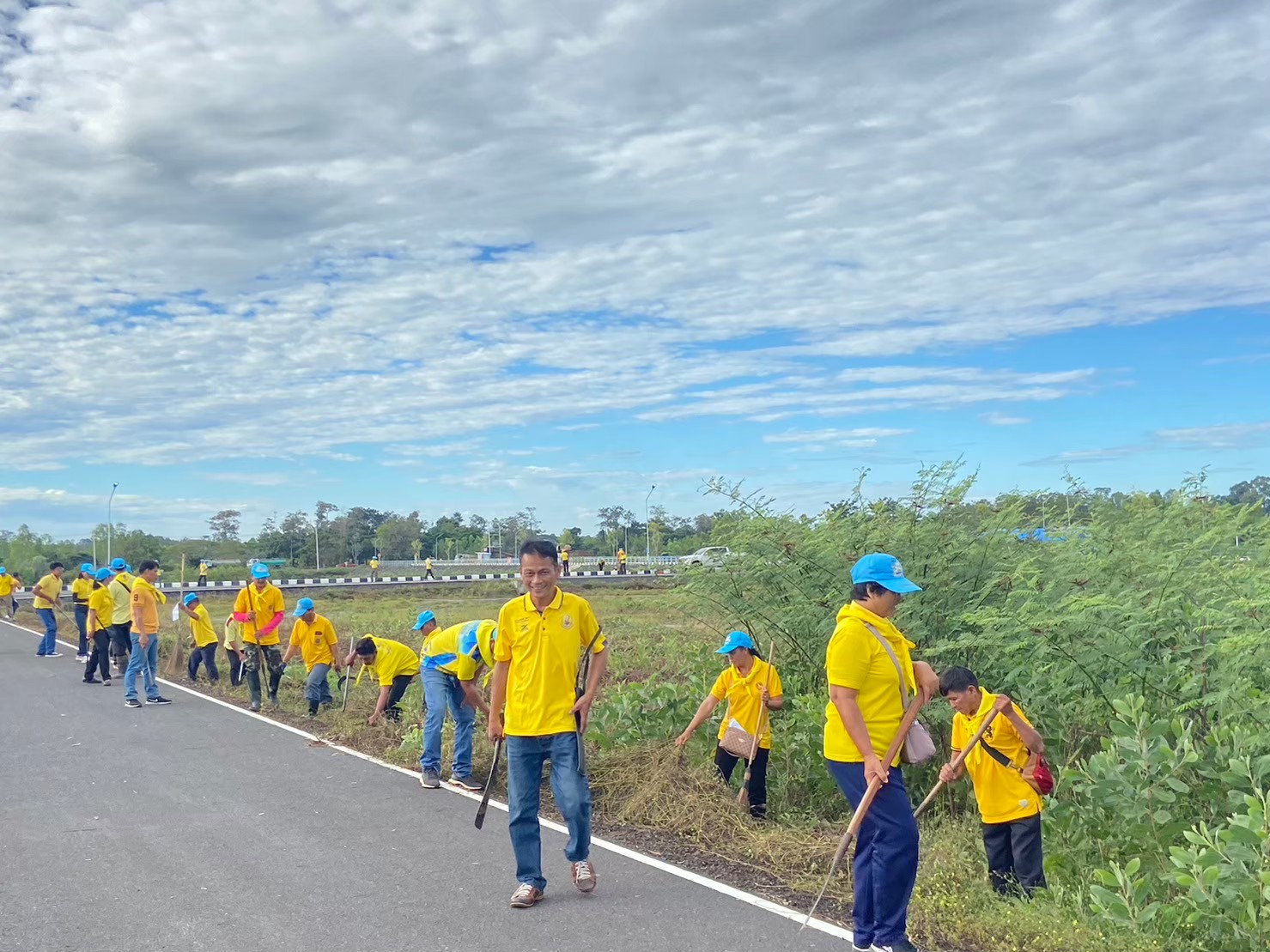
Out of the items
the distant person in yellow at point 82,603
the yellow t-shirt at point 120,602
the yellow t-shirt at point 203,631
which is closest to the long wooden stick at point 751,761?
the yellow t-shirt at point 120,602

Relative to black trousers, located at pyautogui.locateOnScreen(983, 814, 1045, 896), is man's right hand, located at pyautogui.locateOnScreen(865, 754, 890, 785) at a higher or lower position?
higher

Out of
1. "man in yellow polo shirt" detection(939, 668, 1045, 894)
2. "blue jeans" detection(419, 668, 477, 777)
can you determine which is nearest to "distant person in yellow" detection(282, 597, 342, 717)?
"blue jeans" detection(419, 668, 477, 777)

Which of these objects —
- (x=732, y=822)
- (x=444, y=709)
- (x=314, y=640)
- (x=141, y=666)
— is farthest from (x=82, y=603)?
(x=732, y=822)

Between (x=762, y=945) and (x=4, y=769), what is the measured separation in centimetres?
803

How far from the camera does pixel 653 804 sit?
26.8 ft

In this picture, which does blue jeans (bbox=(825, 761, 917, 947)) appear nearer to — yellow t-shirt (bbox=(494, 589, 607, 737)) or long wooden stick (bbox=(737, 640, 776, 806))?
yellow t-shirt (bbox=(494, 589, 607, 737))

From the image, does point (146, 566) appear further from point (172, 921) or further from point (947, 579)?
point (947, 579)

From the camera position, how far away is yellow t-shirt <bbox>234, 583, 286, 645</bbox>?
14.6 metres

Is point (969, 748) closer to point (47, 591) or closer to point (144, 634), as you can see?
point (144, 634)

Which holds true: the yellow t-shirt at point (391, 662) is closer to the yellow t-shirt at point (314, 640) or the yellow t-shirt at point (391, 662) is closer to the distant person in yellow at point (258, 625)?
the yellow t-shirt at point (314, 640)

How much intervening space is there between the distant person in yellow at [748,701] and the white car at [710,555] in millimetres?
1933

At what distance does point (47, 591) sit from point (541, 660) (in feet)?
65.4

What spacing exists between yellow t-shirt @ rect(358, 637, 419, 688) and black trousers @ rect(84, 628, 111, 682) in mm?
Result: 7104

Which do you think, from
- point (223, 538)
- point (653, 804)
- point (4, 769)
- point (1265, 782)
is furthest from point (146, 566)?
point (223, 538)
